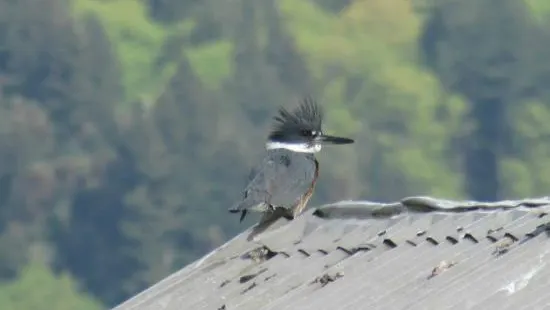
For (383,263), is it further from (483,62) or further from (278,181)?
(483,62)

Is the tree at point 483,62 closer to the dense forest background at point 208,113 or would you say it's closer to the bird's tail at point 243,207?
the dense forest background at point 208,113

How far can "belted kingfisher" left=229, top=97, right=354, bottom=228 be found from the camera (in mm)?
11789

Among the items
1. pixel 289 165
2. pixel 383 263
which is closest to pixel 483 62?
pixel 289 165

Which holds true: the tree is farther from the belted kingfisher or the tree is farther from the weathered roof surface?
the weathered roof surface

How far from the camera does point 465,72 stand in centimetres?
6981

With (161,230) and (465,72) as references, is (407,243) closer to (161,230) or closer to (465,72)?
(161,230)

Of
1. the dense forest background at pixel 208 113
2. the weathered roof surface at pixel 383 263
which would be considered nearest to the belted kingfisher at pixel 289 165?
the weathered roof surface at pixel 383 263

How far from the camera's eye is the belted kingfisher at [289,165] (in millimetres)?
11789

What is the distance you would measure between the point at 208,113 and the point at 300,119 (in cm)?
5326

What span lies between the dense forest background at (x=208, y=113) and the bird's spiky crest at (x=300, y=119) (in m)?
37.7

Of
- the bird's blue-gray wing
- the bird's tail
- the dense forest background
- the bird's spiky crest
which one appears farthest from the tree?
the bird's tail

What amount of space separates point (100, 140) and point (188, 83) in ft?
10.0

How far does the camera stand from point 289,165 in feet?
40.3

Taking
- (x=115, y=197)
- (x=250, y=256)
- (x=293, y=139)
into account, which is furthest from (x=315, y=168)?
(x=115, y=197)
